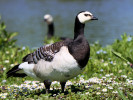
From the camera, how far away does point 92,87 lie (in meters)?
5.73

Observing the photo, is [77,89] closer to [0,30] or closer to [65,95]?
[65,95]

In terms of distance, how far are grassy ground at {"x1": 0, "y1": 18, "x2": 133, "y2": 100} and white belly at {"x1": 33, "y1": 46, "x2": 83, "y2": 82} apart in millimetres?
377

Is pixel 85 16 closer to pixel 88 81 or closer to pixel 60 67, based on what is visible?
pixel 60 67

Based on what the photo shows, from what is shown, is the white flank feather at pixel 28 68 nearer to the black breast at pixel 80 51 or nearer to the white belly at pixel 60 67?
the white belly at pixel 60 67

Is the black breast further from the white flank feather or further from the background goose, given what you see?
the white flank feather

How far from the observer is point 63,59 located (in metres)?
5.04

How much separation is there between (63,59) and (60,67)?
0.16 metres

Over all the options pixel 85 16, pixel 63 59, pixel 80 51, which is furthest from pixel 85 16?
pixel 63 59

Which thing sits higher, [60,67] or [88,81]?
[60,67]

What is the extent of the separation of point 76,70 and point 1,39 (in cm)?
587

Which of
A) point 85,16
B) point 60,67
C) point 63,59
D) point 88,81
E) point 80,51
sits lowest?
point 88,81

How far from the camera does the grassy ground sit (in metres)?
5.24

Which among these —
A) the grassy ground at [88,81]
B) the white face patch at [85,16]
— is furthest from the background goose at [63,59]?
the grassy ground at [88,81]

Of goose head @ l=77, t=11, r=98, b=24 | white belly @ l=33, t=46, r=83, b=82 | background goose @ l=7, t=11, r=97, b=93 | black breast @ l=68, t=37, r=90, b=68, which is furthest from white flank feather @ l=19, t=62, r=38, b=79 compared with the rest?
goose head @ l=77, t=11, r=98, b=24
